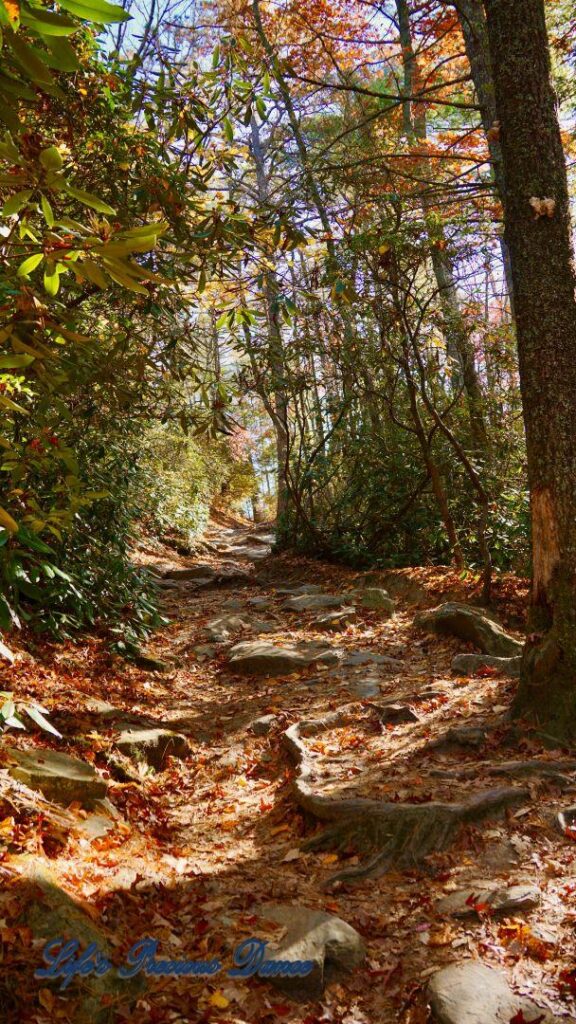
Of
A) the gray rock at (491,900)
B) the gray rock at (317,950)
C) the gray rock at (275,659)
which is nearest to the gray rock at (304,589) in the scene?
the gray rock at (275,659)

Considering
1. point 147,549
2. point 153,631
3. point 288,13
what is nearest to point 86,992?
point 153,631

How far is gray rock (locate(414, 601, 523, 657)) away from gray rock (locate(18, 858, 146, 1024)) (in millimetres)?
4640

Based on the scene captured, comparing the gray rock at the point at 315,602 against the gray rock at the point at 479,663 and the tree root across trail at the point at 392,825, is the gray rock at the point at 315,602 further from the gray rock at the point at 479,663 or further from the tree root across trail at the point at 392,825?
the tree root across trail at the point at 392,825

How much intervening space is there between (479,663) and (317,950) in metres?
3.72

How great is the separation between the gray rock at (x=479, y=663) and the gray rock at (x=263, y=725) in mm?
1672

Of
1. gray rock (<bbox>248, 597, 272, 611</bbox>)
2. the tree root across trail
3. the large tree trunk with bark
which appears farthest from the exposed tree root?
gray rock (<bbox>248, 597, 272, 611</bbox>)

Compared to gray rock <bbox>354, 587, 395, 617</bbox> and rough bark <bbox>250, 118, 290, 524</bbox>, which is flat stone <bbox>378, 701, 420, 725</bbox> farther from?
rough bark <bbox>250, 118, 290, 524</bbox>

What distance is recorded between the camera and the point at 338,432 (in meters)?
11.9

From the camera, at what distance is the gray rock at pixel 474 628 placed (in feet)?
20.7

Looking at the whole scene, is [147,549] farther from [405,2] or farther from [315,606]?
[405,2]

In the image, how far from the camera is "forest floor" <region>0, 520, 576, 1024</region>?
7.95 ft

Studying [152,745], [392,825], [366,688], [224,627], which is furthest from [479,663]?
[224,627]

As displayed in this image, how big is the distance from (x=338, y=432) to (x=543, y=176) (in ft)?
25.5

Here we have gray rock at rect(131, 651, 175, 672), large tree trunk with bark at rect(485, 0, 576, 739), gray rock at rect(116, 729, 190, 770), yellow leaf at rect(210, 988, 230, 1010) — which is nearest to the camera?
yellow leaf at rect(210, 988, 230, 1010)
